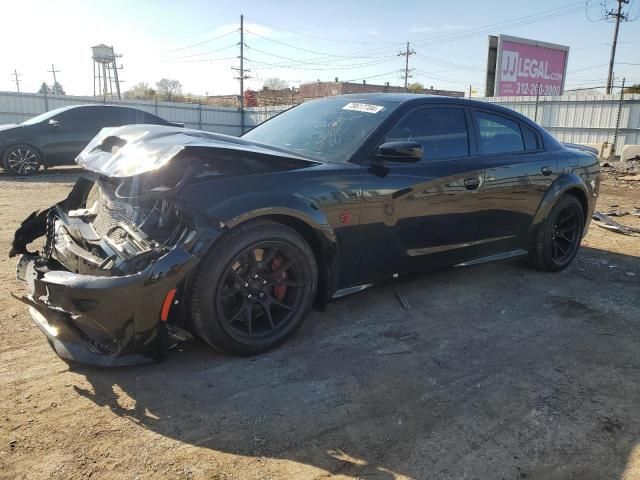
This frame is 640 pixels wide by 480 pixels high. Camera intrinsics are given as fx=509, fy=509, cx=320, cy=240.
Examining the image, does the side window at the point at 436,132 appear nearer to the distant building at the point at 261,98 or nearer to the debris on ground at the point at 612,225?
A: the debris on ground at the point at 612,225

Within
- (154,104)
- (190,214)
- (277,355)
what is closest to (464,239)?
(277,355)

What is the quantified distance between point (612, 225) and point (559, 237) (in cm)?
274

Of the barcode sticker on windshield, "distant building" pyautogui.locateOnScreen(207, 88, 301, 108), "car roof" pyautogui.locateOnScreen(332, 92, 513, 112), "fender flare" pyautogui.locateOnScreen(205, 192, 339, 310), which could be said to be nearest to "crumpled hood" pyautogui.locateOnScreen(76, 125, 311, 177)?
"fender flare" pyautogui.locateOnScreen(205, 192, 339, 310)

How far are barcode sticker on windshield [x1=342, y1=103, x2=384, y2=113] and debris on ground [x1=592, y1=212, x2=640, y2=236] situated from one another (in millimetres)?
4894

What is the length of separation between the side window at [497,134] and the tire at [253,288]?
6.63 ft

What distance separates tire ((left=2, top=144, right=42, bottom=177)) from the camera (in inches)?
411

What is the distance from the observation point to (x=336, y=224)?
128 inches

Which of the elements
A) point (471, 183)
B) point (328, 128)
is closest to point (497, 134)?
point (471, 183)

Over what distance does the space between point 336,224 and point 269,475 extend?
1.60m

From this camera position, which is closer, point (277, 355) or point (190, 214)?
point (190, 214)

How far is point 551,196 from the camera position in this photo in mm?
4734

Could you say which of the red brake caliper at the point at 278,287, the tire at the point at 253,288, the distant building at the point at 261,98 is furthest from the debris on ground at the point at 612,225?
the distant building at the point at 261,98

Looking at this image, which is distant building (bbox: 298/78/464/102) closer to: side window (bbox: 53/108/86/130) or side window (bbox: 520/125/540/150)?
side window (bbox: 53/108/86/130)

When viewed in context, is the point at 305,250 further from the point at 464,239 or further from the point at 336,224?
the point at 464,239
